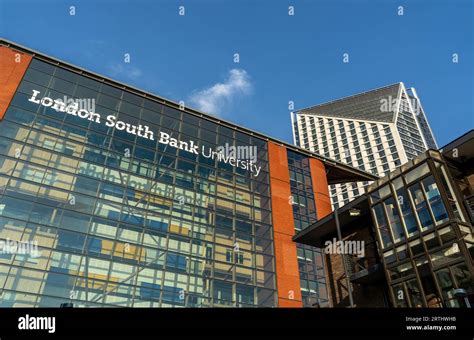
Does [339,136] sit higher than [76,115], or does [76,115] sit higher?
[339,136]

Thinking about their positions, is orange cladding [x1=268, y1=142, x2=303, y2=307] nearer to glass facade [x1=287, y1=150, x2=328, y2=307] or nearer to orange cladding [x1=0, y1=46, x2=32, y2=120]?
glass facade [x1=287, y1=150, x2=328, y2=307]

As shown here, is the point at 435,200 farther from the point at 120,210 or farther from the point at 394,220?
the point at 120,210

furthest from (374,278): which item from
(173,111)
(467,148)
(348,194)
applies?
(348,194)

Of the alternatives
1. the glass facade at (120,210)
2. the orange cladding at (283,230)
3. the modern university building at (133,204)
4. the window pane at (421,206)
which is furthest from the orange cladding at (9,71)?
the window pane at (421,206)

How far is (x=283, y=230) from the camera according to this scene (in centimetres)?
3072

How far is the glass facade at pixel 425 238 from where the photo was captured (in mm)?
14352

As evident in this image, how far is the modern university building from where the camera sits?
21438mm

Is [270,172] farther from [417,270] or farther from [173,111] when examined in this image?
[417,270]

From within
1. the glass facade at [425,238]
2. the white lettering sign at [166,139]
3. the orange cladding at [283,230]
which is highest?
the white lettering sign at [166,139]

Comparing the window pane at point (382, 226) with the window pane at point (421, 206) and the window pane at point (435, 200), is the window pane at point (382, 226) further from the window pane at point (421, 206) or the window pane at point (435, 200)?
the window pane at point (435, 200)

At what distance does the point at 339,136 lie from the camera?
107625mm

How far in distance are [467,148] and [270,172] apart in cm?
1914

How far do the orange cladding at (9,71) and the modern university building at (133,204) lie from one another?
0.31 ft
